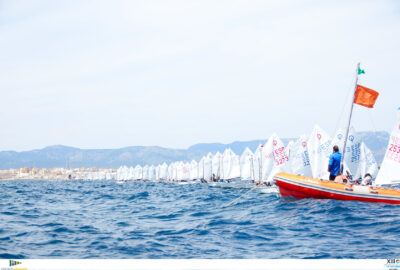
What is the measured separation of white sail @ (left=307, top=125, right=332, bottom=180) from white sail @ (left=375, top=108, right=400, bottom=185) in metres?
17.2

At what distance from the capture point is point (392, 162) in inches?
757

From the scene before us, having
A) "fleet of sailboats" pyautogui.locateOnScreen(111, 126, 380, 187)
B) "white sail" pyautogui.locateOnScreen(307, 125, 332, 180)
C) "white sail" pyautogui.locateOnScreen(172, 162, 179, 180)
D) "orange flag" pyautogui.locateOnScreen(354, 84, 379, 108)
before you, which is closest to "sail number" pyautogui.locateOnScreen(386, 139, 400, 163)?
"orange flag" pyautogui.locateOnScreen(354, 84, 379, 108)

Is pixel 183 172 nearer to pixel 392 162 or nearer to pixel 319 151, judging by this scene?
pixel 319 151

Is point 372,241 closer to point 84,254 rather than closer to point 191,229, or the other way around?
point 191,229

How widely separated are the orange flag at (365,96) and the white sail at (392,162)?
1913 mm

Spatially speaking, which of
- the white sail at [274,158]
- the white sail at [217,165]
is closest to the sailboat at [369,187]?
the white sail at [274,158]

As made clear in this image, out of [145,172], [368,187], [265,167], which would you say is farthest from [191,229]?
[145,172]

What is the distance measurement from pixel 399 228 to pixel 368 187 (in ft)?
25.2

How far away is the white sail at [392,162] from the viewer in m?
18.9

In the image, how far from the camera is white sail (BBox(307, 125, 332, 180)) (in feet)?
121

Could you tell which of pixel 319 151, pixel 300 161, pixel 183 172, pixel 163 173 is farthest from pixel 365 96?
pixel 163 173

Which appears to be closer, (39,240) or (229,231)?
(39,240)
